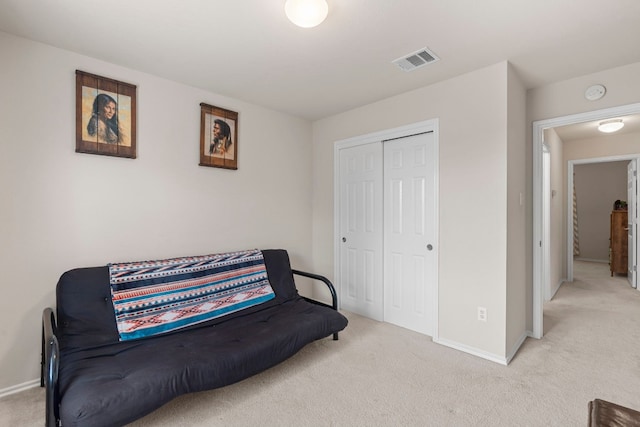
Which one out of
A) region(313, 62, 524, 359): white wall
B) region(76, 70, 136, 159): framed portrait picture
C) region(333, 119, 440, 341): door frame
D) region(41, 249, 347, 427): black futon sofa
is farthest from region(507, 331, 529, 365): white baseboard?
region(76, 70, 136, 159): framed portrait picture

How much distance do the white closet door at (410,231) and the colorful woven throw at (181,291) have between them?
132cm

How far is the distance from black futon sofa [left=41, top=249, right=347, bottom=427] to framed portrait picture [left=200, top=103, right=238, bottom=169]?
1.32 metres

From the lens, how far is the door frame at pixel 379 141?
9.32 feet

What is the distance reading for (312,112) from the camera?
3.65 meters

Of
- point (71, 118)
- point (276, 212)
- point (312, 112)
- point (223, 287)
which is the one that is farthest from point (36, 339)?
point (312, 112)

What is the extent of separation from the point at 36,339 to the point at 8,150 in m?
1.30

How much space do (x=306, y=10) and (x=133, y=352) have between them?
7.29 feet

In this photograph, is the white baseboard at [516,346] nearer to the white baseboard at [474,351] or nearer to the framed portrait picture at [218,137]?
the white baseboard at [474,351]

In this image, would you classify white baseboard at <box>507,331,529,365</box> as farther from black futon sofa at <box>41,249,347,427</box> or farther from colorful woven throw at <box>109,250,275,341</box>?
colorful woven throw at <box>109,250,275,341</box>

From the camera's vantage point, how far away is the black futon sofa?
1.47 metres

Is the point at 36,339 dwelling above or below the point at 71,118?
below

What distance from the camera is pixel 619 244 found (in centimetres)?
537

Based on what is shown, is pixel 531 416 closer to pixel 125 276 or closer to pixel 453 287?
pixel 453 287

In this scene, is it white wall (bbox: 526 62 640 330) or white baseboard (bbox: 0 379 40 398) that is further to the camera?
white wall (bbox: 526 62 640 330)
